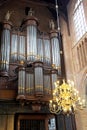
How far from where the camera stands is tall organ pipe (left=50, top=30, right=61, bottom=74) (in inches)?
441

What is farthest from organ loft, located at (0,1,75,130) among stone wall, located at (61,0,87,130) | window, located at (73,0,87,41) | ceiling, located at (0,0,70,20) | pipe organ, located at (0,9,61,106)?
ceiling, located at (0,0,70,20)

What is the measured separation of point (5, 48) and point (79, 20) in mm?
4158

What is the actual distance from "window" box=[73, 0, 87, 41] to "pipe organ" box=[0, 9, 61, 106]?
121cm

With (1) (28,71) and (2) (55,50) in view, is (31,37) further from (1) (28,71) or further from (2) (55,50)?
(1) (28,71)

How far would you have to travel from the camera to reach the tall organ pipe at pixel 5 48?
10212mm

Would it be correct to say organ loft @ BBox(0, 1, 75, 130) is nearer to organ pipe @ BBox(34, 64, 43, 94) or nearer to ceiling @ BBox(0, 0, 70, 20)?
organ pipe @ BBox(34, 64, 43, 94)

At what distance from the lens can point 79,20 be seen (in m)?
11.6

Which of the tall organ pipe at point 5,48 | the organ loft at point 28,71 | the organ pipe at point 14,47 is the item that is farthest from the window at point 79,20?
the tall organ pipe at point 5,48

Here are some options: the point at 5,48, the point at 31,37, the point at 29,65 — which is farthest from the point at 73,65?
the point at 5,48

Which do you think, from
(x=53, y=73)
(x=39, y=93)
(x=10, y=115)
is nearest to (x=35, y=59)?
(x=53, y=73)

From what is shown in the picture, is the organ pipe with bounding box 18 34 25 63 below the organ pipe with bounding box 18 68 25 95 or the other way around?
the other way around

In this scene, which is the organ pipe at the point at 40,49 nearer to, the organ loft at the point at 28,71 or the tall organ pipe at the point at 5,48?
the organ loft at the point at 28,71

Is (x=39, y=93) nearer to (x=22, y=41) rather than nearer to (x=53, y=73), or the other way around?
(x=53, y=73)

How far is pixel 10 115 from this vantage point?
379 inches
